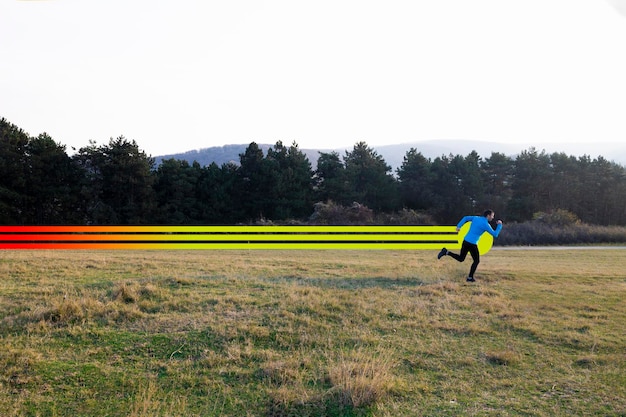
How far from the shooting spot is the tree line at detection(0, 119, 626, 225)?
33969 mm

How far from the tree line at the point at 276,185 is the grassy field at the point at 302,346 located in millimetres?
25494

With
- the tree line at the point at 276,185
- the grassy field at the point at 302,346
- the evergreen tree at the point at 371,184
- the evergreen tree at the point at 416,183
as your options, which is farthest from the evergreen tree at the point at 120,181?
the grassy field at the point at 302,346

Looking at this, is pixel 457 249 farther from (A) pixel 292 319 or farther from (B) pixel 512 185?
(B) pixel 512 185

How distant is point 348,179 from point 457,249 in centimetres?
2057

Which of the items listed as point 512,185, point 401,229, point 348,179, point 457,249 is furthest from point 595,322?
point 512,185

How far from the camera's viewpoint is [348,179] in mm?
40656

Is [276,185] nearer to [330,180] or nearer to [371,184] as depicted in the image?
[330,180]

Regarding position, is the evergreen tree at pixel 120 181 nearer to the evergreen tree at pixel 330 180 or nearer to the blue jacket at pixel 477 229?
the evergreen tree at pixel 330 180

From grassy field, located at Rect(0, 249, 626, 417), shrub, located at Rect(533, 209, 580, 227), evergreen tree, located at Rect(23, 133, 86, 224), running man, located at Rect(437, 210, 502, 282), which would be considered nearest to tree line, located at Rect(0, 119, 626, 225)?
evergreen tree, located at Rect(23, 133, 86, 224)

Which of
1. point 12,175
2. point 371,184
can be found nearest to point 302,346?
point 12,175

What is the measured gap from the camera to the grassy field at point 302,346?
15.9 feet

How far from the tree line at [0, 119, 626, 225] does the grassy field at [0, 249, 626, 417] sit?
25.5 m

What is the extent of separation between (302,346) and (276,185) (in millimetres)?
32986

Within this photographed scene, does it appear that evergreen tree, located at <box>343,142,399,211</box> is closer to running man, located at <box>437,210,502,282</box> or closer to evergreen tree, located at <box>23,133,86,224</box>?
evergreen tree, located at <box>23,133,86,224</box>
